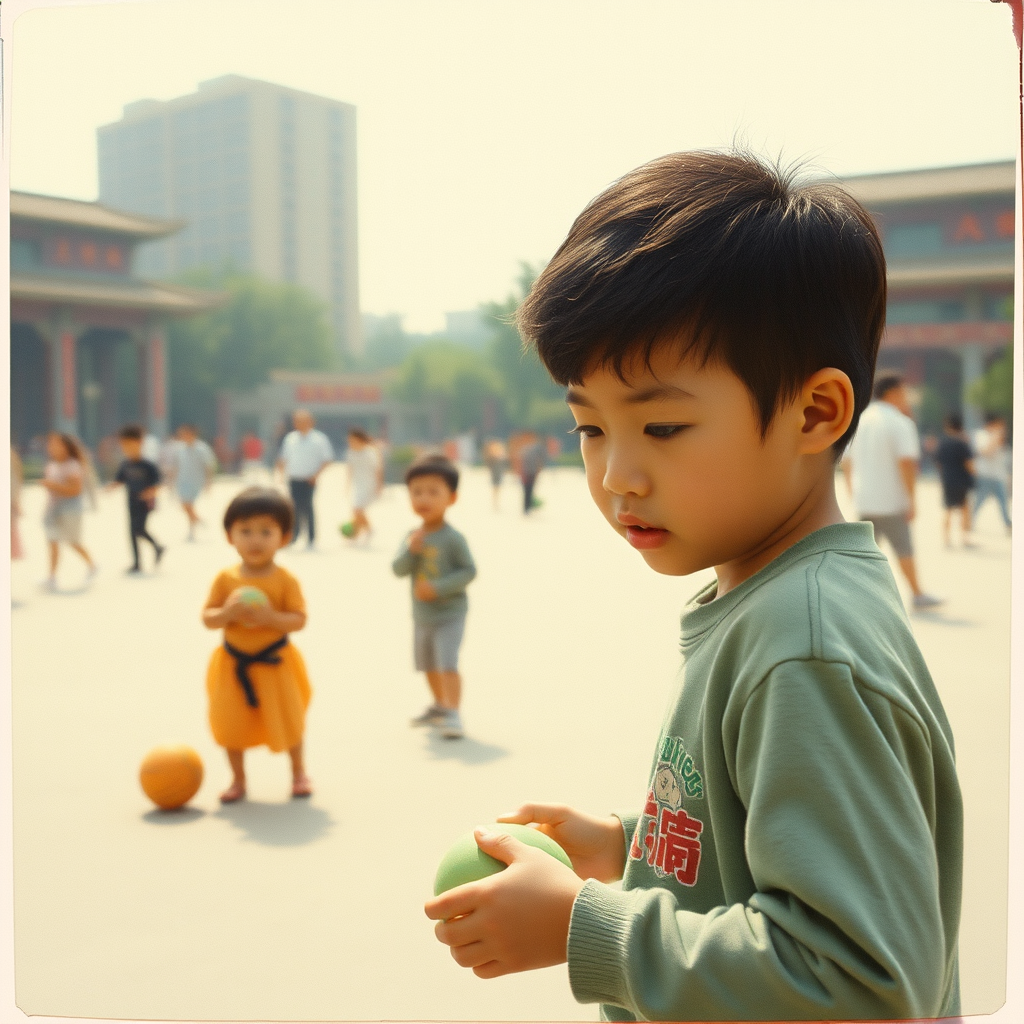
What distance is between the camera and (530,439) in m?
16.8

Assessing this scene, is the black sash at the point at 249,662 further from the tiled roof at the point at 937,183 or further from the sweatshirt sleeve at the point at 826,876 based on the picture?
the tiled roof at the point at 937,183

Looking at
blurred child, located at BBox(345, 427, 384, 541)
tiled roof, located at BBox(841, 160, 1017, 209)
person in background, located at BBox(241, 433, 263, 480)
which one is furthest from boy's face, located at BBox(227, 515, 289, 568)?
tiled roof, located at BBox(841, 160, 1017, 209)

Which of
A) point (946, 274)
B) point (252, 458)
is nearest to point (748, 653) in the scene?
point (946, 274)

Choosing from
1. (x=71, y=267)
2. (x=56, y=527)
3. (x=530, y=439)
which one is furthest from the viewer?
(x=71, y=267)

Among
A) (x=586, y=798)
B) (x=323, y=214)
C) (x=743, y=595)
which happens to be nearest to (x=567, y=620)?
(x=586, y=798)

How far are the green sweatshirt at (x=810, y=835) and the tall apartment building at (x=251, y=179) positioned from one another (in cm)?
6885

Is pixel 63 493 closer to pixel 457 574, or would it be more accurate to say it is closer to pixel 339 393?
pixel 457 574

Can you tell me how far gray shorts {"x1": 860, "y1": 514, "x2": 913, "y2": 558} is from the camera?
6.35 metres

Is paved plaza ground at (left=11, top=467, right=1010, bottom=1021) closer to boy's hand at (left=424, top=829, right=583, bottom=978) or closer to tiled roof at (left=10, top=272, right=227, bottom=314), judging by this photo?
boy's hand at (left=424, top=829, right=583, bottom=978)

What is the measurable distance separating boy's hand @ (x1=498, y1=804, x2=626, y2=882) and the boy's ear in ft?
1.69

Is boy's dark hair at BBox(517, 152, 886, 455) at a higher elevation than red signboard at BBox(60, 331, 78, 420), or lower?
lower

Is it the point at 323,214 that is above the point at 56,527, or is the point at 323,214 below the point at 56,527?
above

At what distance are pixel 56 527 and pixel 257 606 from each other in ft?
19.4

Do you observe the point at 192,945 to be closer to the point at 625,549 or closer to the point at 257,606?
the point at 257,606
